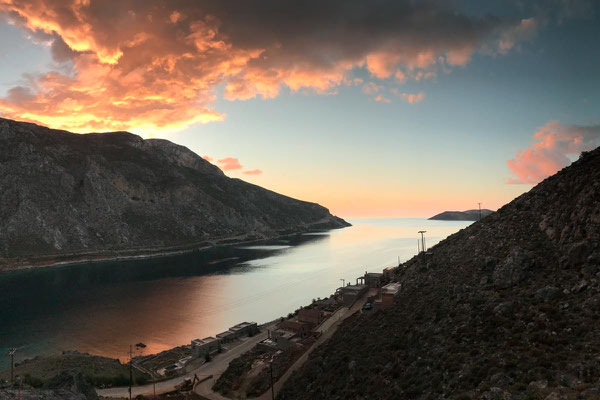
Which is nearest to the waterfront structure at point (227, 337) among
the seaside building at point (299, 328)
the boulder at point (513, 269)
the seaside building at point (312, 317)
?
the seaside building at point (299, 328)

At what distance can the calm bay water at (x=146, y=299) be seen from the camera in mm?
74500

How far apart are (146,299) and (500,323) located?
343 feet

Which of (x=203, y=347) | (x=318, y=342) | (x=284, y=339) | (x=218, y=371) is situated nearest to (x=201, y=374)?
(x=218, y=371)

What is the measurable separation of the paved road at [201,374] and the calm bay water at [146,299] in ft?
58.8

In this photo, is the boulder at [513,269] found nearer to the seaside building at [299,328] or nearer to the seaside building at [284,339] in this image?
the seaside building at [284,339]

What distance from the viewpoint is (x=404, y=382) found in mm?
24297

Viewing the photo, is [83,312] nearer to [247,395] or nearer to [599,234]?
[247,395]

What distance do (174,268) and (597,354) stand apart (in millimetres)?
163589

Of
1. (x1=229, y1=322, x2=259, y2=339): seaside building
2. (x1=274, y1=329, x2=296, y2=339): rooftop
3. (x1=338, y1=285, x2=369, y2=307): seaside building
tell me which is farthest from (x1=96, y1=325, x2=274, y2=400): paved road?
(x1=338, y1=285, x2=369, y2=307): seaside building

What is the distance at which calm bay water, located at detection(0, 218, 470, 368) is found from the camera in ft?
244

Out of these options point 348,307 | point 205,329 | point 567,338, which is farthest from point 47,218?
point 567,338

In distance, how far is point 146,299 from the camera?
105 meters

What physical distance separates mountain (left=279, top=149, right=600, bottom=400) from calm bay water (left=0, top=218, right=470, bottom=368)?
53132 millimetres

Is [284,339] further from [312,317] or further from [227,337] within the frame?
[227,337]
